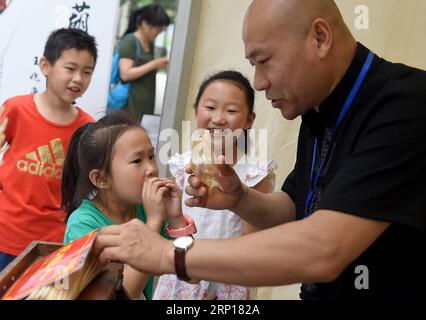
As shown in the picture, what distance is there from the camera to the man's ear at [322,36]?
1.43 m

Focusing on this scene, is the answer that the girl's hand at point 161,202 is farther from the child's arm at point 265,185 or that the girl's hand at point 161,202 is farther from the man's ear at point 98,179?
the child's arm at point 265,185

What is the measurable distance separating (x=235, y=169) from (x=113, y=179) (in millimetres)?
627

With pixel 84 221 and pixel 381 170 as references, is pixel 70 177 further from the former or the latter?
pixel 381 170

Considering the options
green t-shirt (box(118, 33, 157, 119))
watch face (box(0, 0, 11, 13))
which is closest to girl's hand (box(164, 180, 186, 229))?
watch face (box(0, 0, 11, 13))

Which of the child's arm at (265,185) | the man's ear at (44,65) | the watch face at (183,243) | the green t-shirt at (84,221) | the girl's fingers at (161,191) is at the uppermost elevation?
the man's ear at (44,65)

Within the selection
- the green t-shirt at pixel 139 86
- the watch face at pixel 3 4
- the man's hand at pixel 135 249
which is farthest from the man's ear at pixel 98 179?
the green t-shirt at pixel 139 86

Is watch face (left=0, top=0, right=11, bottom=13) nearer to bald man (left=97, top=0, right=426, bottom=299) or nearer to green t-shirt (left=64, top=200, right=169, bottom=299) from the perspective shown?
green t-shirt (left=64, top=200, right=169, bottom=299)

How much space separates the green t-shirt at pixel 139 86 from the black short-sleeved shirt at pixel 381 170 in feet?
8.96

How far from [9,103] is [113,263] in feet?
4.39

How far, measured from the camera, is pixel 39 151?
7.97ft

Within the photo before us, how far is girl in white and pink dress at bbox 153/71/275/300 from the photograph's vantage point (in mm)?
2250
